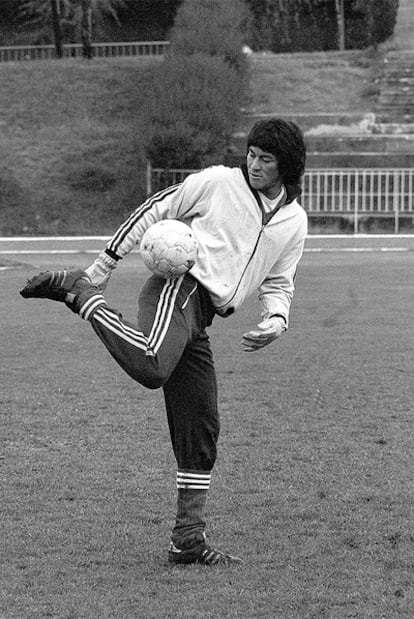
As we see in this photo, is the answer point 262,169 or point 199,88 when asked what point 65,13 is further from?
point 262,169

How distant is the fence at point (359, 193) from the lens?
33656 millimetres

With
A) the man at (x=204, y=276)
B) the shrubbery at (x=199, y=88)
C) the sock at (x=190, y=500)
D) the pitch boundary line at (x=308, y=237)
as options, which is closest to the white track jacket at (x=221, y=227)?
the man at (x=204, y=276)

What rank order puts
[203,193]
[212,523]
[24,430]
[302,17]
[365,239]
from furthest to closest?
[302,17] < [365,239] < [24,430] < [212,523] < [203,193]

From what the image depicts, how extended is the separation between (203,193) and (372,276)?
645 inches

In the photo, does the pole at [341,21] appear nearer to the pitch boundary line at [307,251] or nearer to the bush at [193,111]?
the bush at [193,111]

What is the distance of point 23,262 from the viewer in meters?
24.8

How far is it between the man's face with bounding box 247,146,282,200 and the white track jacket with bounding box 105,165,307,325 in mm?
58

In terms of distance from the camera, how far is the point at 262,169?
5.46 m

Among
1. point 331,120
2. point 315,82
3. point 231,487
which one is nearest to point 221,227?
point 231,487

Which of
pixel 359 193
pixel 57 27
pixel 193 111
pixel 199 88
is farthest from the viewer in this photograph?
pixel 57 27

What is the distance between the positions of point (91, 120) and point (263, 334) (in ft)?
117

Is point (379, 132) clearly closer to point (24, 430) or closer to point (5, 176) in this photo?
point (5, 176)

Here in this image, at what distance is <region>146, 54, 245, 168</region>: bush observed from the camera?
3450 cm

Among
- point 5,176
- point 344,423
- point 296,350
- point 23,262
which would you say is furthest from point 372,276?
point 5,176
